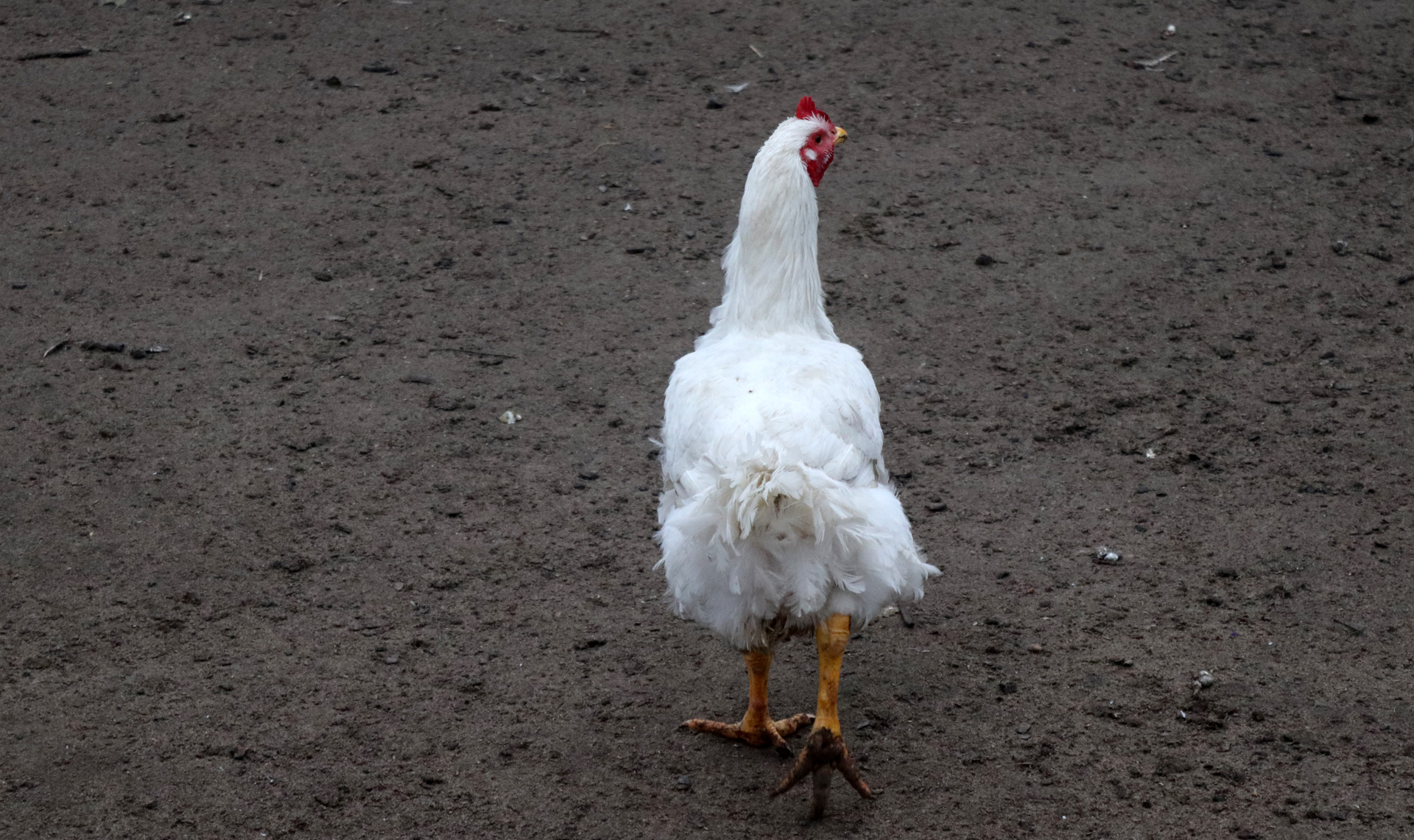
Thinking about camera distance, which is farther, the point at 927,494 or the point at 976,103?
the point at 976,103

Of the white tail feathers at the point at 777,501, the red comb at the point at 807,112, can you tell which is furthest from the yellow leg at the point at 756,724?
the red comb at the point at 807,112

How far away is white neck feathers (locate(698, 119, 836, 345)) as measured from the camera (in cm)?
420

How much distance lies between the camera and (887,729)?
13.5 feet

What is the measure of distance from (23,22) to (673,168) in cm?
553

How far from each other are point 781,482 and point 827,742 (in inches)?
31.6

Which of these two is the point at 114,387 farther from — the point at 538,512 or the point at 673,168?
the point at 673,168

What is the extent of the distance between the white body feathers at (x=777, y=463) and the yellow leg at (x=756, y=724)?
0.23 m

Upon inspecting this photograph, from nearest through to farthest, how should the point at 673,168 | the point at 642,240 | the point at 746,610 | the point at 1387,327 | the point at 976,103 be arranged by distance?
the point at 746,610 < the point at 1387,327 < the point at 642,240 < the point at 673,168 < the point at 976,103

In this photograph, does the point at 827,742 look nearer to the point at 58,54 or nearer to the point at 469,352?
the point at 469,352

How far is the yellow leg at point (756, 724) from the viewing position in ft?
13.1

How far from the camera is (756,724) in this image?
404 centimetres

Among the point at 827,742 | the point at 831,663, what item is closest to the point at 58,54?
the point at 831,663

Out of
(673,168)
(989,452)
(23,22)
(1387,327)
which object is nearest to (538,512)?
(989,452)

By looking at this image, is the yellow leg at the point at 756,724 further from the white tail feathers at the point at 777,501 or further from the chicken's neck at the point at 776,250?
the chicken's neck at the point at 776,250
